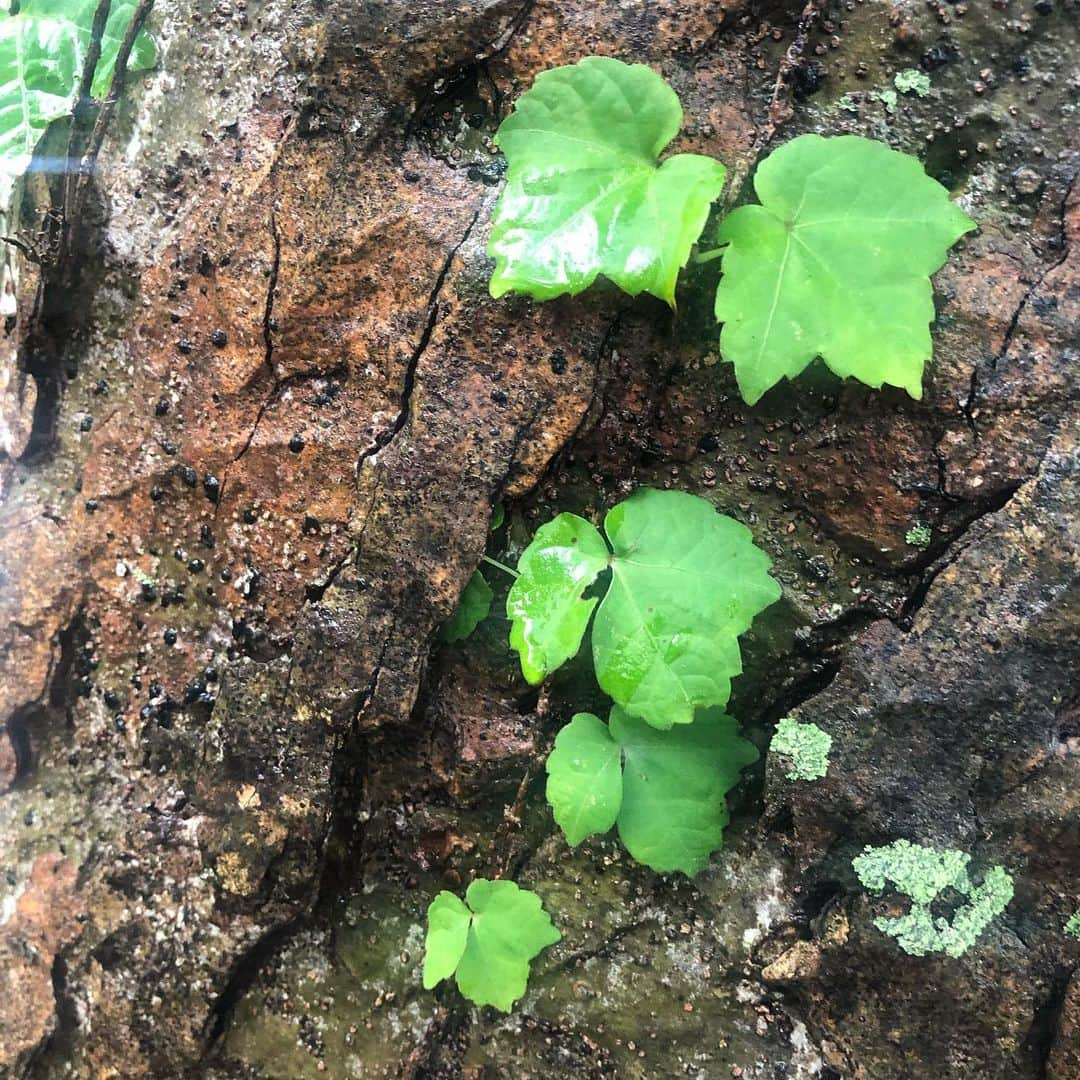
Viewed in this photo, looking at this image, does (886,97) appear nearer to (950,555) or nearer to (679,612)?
(950,555)

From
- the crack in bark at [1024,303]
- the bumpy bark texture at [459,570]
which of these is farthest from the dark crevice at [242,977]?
the crack in bark at [1024,303]

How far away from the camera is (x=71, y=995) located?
2.12 meters

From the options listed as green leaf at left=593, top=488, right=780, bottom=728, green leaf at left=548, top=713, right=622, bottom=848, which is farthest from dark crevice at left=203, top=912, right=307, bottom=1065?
green leaf at left=593, top=488, right=780, bottom=728

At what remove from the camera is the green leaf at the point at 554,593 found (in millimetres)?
1789

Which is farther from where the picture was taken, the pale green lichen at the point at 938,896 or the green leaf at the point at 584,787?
the green leaf at the point at 584,787

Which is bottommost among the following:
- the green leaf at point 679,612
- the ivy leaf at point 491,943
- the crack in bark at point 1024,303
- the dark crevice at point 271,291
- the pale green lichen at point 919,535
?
the ivy leaf at point 491,943

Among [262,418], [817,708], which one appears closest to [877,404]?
[817,708]

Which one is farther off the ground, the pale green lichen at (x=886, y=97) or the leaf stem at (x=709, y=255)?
the pale green lichen at (x=886, y=97)

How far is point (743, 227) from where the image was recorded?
168cm

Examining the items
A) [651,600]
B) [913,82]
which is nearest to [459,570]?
[651,600]

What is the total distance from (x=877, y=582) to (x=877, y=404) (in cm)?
39

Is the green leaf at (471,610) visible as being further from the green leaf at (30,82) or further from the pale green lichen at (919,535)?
the green leaf at (30,82)

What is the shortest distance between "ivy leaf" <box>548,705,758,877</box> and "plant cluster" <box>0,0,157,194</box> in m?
2.24

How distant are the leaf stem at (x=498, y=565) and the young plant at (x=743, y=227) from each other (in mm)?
608
